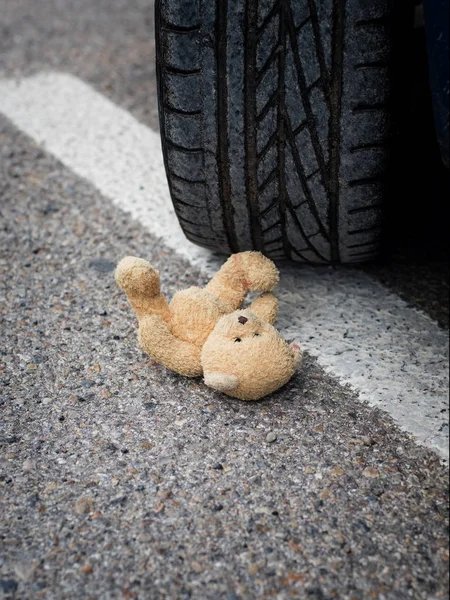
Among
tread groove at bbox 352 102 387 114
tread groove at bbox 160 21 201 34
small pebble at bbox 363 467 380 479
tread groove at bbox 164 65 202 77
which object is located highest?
tread groove at bbox 160 21 201 34

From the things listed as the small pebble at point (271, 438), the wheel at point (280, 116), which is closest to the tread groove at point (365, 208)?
the wheel at point (280, 116)

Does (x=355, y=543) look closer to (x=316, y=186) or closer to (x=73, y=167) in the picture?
(x=316, y=186)

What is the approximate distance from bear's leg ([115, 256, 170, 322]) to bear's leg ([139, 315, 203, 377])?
35 mm

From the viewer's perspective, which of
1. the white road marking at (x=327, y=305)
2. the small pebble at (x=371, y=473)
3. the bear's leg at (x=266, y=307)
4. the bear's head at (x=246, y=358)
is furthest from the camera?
the bear's leg at (x=266, y=307)

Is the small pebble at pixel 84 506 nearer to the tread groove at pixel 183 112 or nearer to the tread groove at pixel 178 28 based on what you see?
the tread groove at pixel 183 112

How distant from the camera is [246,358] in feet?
4.93

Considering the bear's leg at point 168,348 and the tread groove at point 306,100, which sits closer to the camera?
the tread groove at point 306,100

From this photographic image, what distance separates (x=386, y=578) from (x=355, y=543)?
8cm

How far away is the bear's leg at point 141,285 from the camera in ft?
5.23

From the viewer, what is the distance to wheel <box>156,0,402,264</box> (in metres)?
1.45

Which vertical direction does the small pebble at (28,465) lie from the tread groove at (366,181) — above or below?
below

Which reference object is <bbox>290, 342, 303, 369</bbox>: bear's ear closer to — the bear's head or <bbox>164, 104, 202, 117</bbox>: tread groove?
the bear's head

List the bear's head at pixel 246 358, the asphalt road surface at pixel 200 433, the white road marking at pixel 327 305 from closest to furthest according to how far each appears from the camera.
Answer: the asphalt road surface at pixel 200 433, the bear's head at pixel 246 358, the white road marking at pixel 327 305

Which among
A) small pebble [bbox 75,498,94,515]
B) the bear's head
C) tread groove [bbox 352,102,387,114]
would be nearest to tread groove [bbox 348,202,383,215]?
tread groove [bbox 352,102,387,114]
